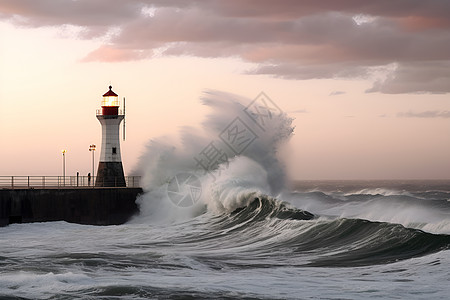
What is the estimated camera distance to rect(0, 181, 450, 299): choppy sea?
34.6ft

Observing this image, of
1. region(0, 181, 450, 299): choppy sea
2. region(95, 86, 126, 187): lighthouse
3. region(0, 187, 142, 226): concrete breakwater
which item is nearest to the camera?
region(0, 181, 450, 299): choppy sea

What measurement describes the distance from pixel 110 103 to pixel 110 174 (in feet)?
8.75

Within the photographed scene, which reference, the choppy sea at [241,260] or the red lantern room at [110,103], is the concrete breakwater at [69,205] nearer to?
the choppy sea at [241,260]

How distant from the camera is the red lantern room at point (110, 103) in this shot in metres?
27.9

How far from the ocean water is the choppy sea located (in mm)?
23

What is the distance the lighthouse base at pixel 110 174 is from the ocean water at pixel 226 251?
1175 millimetres

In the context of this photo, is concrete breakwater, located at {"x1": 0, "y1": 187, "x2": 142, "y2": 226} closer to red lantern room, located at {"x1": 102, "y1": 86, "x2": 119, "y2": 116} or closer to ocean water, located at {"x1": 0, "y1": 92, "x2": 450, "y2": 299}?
ocean water, located at {"x1": 0, "y1": 92, "x2": 450, "y2": 299}

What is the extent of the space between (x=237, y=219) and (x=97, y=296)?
12.1m

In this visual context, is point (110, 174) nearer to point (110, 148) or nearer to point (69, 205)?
point (110, 148)

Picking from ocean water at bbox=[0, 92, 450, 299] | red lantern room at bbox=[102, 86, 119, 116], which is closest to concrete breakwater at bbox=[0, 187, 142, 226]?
ocean water at bbox=[0, 92, 450, 299]


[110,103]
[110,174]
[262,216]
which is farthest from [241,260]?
[110,103]

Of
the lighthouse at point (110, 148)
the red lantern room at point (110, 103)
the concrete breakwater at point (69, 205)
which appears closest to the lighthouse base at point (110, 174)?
the lighthouse at point (110, 148)

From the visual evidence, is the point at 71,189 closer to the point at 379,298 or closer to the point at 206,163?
the point at 206,163

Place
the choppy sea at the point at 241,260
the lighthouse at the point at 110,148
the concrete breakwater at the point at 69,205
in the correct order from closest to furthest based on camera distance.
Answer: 1. the choppy sea at the point at 241,260
2. the concrete breakwater at the point at 69,205
3. the lighthouse at the point at 110,148
